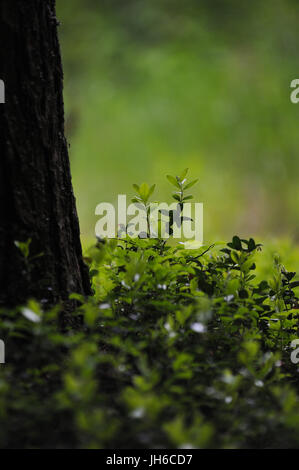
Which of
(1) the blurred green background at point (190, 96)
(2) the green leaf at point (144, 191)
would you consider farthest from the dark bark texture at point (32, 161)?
(1) the blurred green background at point (190, 96)

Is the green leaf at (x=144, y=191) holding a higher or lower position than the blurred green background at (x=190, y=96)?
lower

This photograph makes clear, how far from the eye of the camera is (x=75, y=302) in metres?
1.85

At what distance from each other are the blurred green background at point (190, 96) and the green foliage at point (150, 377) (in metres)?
6.92

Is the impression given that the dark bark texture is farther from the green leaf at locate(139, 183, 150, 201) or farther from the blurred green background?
the blurred green background

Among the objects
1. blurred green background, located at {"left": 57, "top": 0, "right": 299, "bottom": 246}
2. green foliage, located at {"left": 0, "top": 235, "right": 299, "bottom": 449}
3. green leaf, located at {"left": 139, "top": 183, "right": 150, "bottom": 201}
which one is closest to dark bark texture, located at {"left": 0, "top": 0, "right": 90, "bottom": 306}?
green foliage, located at {"left": 0, "top": 235, "right": 299, "bottom": 449}

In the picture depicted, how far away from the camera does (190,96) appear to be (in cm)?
970

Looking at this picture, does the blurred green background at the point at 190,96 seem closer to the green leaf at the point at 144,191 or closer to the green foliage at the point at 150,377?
the green leaf at the point at 144,191

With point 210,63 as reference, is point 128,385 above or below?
below

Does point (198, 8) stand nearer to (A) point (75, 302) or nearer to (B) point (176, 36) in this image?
(B) point (176, 36)

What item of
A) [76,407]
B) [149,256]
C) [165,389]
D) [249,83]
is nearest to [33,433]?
[76,407]

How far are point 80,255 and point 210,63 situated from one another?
8332mm

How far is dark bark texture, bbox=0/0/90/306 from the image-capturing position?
1683mm

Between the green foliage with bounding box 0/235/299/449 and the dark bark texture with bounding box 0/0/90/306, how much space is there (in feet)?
0.46

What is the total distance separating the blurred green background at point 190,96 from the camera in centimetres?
898
